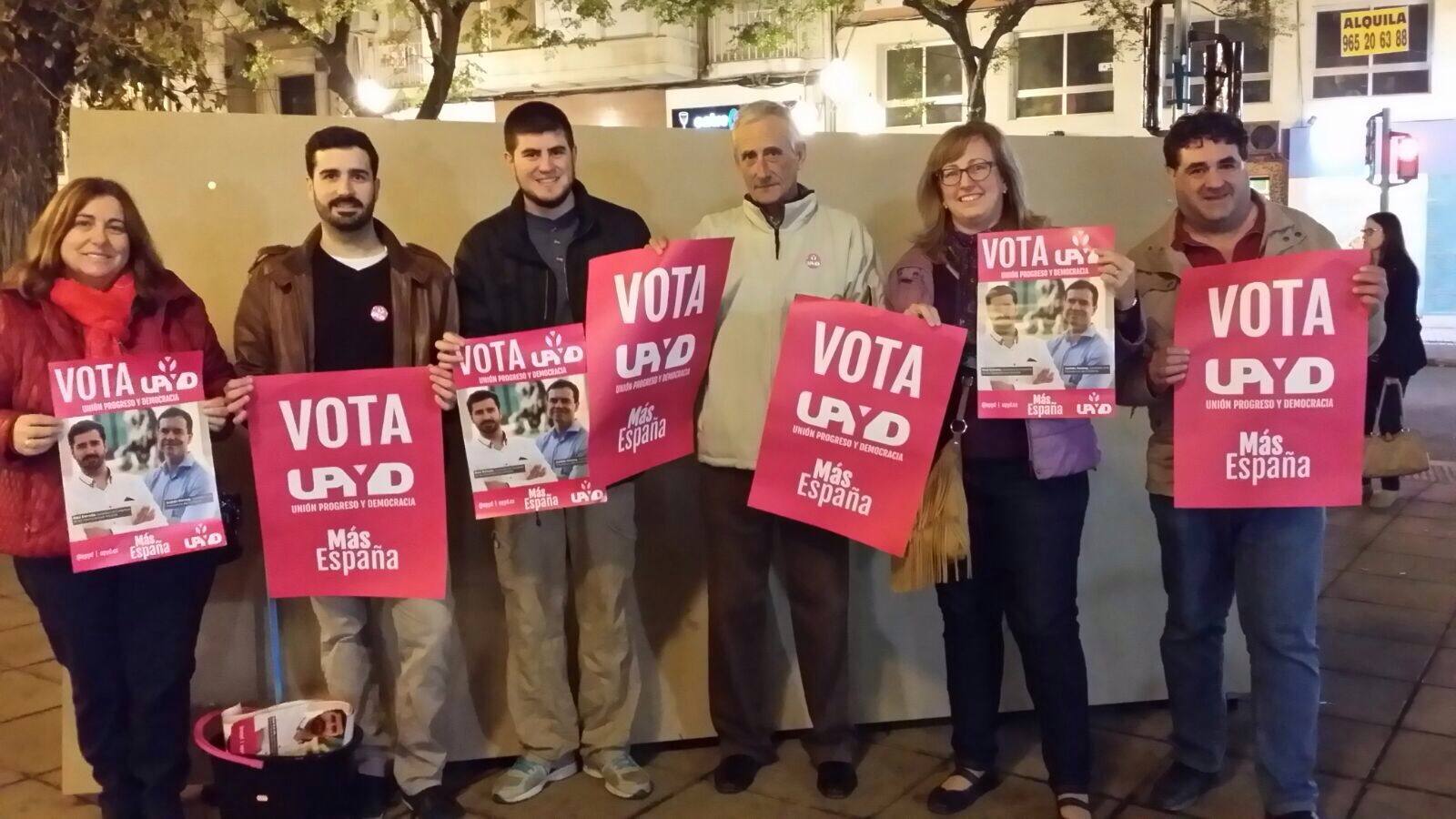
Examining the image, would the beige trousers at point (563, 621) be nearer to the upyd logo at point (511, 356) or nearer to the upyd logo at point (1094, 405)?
the upyd logo at point (511, 356)

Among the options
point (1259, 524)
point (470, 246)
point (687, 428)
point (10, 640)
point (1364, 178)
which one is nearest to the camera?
point (1259, 524)

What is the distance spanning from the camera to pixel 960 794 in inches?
133

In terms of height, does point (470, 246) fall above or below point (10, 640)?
above

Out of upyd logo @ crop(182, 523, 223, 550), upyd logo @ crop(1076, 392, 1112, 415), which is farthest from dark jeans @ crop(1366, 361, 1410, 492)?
upyd logo @ crop(182, 523, 223, 550)

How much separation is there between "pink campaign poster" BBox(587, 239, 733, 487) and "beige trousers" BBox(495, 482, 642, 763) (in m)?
0.20

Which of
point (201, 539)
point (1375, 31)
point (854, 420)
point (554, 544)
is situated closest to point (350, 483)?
point (201, 539)

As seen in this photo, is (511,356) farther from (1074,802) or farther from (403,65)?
(403,65)

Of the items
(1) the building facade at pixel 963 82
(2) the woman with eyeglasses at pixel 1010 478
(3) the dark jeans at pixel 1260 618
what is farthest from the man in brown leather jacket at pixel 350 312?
(1) the building facade at pixel 963 82

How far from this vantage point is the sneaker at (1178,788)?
11.0 ft

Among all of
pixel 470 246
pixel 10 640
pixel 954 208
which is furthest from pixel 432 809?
pixel 10 640

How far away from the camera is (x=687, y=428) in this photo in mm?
3428

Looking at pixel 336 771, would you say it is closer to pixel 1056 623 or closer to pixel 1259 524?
pixel 1056 623

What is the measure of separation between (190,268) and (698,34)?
1740 cm

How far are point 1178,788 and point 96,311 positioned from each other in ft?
10.6
